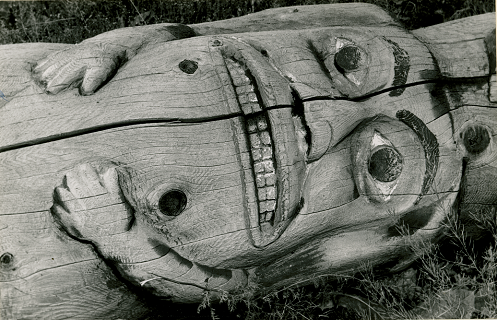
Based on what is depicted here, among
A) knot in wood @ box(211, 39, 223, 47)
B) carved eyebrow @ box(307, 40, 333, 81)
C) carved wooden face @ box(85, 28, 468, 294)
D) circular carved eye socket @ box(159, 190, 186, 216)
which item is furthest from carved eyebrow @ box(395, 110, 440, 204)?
circular carved eye socket @ box(159, 190, 186, 216)

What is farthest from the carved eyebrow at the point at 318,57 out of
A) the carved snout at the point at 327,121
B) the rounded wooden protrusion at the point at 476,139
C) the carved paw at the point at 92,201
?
the carved paw at the point at 92,201

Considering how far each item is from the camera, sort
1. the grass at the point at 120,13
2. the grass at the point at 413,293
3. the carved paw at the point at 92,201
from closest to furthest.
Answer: the carved paw at the point at 92,201 → the grass at the point at 413,293 → the grass at the point at 120,13

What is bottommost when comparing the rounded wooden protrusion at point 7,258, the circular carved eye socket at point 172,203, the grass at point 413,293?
the grass at point 413,293

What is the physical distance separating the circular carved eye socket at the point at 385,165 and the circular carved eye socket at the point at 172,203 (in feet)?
2.79

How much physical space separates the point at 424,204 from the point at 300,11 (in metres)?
1.18

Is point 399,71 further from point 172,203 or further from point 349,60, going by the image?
point 172,203

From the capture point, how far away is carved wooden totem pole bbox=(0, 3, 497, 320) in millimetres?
2482

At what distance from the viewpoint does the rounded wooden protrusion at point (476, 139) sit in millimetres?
2875

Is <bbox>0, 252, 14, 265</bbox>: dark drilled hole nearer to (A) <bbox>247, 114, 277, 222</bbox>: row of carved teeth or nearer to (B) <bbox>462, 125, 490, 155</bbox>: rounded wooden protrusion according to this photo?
(A) <bbox>247, 114, 277, 222</bbox>: row of carved teeth

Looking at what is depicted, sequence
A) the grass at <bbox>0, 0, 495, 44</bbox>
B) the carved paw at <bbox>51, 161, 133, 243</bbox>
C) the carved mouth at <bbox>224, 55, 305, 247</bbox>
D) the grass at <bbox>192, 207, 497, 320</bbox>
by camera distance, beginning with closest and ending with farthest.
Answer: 1. the carved paw at <bbox>51, 161, 133, 243</bbox>
2. the carved mouth at <bbox>224, 55, 305, 247</bbox>
3. the grass at <bbox>192, 207, 497, 320</bbox>
4. the grass at <bbox>0, 0, 495, 44</bbox>

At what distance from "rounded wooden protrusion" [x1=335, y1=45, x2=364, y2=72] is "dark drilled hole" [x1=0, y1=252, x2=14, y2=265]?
5.29 feet

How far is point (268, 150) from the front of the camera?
257cm

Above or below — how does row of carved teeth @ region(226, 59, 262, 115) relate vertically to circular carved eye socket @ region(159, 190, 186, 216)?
above

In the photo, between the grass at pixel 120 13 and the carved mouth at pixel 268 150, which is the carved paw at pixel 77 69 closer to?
the carved mouth at pixel 268 150
